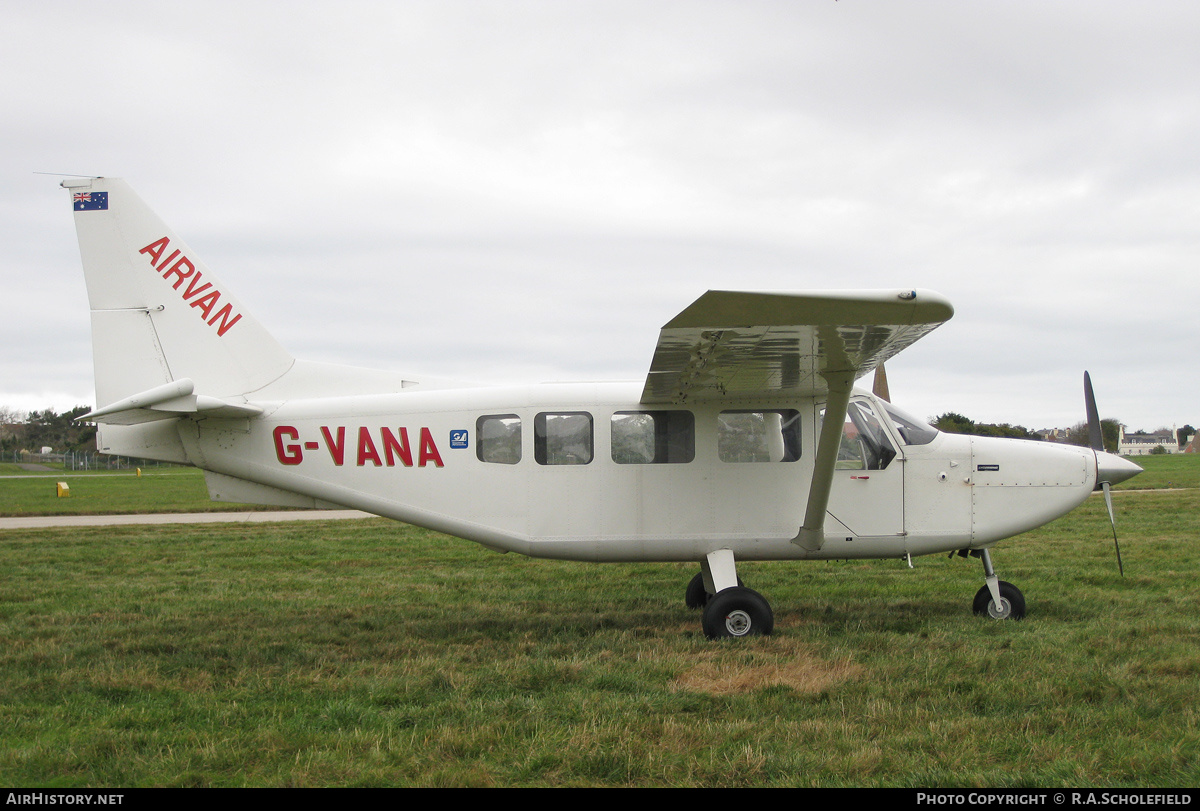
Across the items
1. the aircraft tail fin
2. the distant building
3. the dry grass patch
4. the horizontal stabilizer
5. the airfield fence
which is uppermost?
the aircraft tail fin

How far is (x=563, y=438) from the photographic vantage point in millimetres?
8766

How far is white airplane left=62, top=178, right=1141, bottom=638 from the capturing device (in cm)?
868

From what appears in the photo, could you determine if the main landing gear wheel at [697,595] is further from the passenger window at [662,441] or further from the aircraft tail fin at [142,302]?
the aircraft tail fin at [142,302]

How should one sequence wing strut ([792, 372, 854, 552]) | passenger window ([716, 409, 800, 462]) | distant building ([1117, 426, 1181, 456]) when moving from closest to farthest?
wing strut ([792, 372, 854, 552]) < passenger window ([716, 409, 800, 462]) < distant building ([1117, 426, 1181, 456])

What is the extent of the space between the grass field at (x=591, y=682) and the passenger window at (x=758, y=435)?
1773 mm

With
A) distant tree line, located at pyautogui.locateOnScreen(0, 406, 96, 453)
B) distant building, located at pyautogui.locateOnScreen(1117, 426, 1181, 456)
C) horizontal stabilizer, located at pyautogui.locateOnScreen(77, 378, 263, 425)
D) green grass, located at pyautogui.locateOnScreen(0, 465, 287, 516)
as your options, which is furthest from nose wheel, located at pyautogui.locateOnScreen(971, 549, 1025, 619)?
distant building, located at pyautogui.locateOnScreen(1117, 426, 1181, 456)

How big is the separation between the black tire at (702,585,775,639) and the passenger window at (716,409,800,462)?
1424mm

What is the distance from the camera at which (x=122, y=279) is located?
8852 mm

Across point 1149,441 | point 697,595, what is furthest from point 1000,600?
point 1149,441

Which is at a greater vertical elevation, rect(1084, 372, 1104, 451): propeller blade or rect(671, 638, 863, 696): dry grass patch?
rect(1084, 372, 1104, 451): propeller blade

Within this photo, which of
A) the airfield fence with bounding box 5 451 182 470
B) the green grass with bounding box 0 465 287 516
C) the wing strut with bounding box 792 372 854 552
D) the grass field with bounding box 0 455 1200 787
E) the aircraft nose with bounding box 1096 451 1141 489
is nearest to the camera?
the grass field with bounding box 0 455 1200 787

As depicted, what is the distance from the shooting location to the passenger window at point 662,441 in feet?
28.7

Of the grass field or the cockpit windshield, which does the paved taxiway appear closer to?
the grass field
